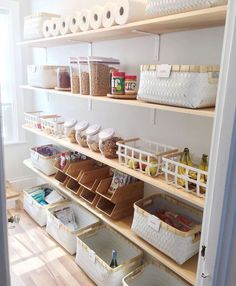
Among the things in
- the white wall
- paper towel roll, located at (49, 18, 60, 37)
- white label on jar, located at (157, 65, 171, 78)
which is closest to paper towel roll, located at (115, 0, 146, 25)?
the white wall

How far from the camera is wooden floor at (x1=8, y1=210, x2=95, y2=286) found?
6.79ft

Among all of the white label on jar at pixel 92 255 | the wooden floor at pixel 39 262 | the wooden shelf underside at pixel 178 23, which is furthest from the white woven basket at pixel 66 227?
the wooden shelf underside at pixel 178 23

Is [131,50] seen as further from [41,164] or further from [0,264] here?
[0,264]

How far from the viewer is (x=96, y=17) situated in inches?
69.3

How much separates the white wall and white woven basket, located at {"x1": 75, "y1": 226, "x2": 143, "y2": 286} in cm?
84

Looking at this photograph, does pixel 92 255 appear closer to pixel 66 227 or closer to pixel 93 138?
pixel 66 227

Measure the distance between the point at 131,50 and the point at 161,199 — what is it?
1088mm

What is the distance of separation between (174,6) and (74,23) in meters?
0.91

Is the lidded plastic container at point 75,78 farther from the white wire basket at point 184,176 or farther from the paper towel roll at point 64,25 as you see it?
the white wire basket at point 184,176

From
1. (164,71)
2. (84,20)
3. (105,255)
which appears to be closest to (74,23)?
(84,20)

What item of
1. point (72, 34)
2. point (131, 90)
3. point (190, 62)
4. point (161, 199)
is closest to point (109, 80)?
point (131, 90)

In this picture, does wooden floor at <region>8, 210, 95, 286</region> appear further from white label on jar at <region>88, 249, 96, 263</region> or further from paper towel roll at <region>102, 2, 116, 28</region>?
paper towel roll at <region>102, 2, 116, 28</region>

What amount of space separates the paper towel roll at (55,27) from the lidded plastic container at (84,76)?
38 cm

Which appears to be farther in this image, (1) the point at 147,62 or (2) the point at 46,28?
(2) the point at 46,28
